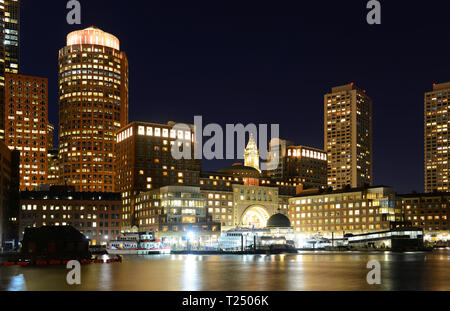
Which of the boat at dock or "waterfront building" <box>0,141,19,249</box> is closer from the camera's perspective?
"waterfront building" <box>0,141,19,249</box>

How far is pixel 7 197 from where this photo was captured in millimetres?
181125

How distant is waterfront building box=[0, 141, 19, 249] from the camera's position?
6516 inches

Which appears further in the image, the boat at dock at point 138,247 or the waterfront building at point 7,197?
the boat at dock at point 138,247

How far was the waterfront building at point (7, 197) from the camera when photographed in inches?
6516

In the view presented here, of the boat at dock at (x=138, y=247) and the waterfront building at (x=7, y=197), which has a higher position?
the waterfront building at (x=7, y=197)

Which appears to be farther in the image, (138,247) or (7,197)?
(7,197)

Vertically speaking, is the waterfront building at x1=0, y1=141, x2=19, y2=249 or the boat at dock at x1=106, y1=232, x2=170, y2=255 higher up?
the waterfront building at x1=0, y1=141, x2=19, y2=249
